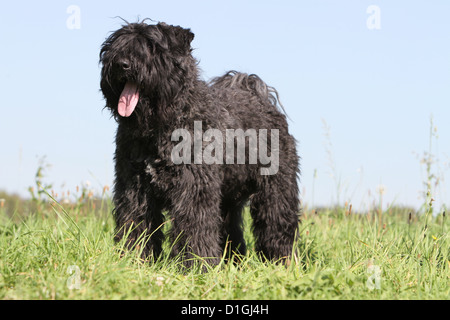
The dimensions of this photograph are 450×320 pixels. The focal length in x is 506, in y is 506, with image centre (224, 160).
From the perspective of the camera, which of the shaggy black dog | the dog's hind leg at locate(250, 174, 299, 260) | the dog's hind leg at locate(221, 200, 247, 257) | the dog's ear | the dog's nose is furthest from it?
the dog's hind leg at locate(221, 200, 247, 257)

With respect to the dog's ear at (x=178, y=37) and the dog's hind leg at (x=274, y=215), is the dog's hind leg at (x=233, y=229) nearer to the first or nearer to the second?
the dog's hind leg at (x=274, y=215)

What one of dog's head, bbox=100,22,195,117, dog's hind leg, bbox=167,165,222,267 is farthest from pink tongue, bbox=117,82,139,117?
dog's hind leg, bbox=167,165,222,267

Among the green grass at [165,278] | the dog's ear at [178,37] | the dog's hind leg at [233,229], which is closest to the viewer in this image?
the green grass at [165,278]

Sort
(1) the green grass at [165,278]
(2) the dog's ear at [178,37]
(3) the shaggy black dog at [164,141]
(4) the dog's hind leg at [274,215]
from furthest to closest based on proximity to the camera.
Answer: (4) the dog's hind leg at [274,215], (2) the dog's ear at [178,37], (3) the shaggy black dog at [164,141], (1) the green grass at [165,278]

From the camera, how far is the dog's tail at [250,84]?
21.5ft

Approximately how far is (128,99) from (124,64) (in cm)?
35

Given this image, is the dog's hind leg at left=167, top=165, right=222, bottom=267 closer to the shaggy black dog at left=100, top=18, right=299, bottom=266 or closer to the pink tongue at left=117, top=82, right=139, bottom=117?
the shaggy black dog at left=100, top=18, right=299, bottom=266

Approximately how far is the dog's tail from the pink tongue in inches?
73.8

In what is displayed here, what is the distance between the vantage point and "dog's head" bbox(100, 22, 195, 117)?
4695 mm

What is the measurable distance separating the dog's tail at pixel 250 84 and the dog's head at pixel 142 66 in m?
1.62

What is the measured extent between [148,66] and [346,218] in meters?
4.51

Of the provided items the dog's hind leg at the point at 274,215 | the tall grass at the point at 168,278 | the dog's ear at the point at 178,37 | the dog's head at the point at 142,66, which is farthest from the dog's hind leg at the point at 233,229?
the dog's ear at the point at 178,37

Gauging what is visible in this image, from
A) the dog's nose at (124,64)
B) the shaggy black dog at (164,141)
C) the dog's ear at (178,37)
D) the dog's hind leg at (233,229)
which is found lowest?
the dog's hind leg at (233,229)
